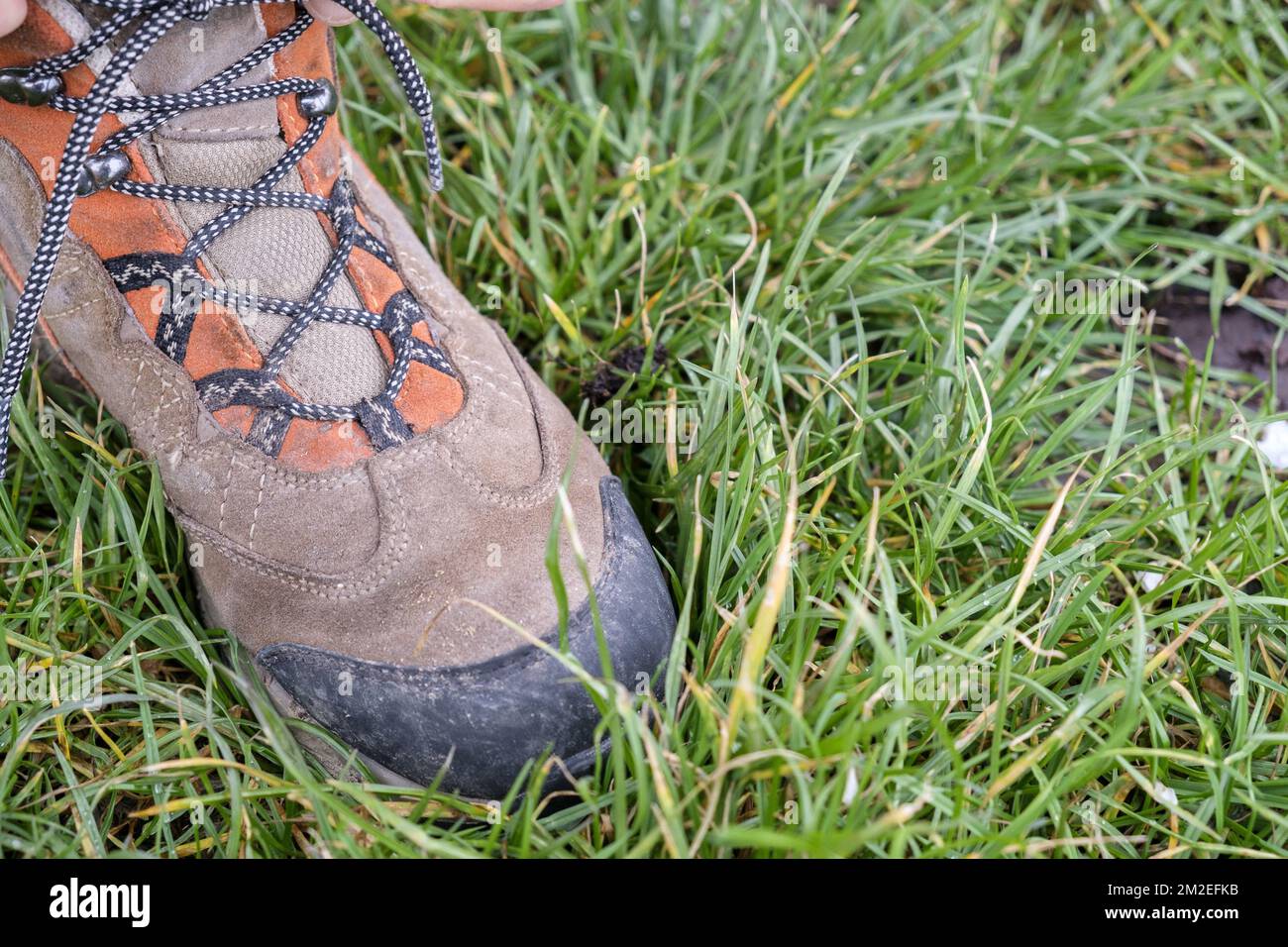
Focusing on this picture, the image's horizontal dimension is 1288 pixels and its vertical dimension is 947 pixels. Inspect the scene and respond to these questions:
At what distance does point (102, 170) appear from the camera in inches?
48.4

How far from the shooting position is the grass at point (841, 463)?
1217 millimetres

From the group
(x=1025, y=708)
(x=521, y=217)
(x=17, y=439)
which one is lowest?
(x=1025, y=708)

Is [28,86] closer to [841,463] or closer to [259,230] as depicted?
[259,230]

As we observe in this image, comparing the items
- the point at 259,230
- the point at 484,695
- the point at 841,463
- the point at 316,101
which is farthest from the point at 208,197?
the point at 841,463

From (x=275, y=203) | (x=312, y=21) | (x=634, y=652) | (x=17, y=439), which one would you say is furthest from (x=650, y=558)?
(x=17, y=439)

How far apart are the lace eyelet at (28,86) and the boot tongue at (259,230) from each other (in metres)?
0.10

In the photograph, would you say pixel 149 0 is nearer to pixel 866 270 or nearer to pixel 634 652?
pixel 634 652

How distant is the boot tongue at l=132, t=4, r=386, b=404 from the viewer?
125 cm

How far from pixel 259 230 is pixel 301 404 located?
0.23 meters

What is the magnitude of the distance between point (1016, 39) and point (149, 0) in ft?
6.07

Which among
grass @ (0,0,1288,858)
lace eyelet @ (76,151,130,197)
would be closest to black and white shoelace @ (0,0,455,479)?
lace eyelet @ (76,151,130,197)

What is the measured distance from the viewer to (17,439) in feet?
4.99

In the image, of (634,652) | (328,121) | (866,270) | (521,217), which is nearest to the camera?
(634,652)

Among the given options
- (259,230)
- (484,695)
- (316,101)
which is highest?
(316,101)
